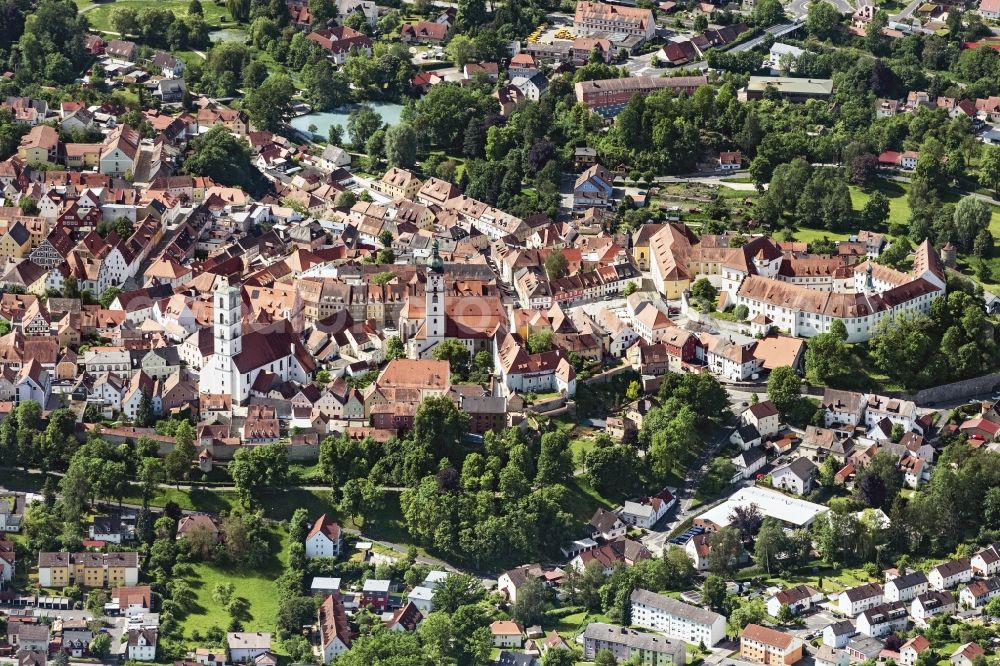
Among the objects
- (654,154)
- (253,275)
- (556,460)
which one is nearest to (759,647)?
(556,460)

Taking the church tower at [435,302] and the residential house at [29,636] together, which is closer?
the residential house at [29,636]

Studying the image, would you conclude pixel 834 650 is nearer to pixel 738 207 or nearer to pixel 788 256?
pixel 788 256

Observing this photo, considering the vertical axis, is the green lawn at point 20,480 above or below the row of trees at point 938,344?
below

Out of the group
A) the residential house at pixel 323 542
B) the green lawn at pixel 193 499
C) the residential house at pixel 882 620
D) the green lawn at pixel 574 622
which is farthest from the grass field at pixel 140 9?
the residential house at pixel 882 620

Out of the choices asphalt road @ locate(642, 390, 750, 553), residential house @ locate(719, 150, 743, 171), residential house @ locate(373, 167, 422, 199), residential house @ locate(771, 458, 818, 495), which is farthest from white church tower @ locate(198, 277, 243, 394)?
residential house @ locate(719, 150, 743, 171)

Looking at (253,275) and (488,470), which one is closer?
(488,470)

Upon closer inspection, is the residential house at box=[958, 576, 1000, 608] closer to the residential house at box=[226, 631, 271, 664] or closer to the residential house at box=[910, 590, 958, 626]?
the residential house at box=[910, 590, 958, 626]

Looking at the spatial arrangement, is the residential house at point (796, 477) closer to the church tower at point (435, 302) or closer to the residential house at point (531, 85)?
the church tower at point (435, 302)
